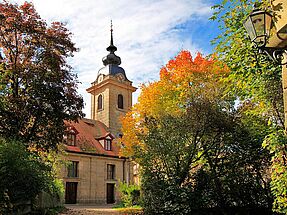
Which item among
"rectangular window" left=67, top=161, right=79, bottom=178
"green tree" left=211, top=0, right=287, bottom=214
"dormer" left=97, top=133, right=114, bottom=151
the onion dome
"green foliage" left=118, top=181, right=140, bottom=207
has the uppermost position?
Result: the onion dome

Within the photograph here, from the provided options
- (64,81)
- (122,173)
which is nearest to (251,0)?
(64,81)

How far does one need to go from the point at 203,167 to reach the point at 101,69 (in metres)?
30.1

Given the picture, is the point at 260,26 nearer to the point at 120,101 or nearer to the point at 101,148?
the point at 101,148

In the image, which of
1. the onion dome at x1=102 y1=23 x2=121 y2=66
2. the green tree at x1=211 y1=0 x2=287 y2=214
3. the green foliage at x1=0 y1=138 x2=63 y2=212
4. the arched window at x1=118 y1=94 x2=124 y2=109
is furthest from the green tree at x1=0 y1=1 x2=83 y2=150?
the onion dome at x1=102 y1=23 x2=121 y2=66

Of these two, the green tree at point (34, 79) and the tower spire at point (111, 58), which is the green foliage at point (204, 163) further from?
the tower spire at point (111, 58)

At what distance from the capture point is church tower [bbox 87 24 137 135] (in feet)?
123

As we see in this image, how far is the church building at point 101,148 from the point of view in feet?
92.5

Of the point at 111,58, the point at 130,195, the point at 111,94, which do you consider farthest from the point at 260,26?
the point at 111,58

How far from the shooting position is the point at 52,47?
1338 cm

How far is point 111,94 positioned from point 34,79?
83.8 feet

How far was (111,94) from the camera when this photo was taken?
125ft

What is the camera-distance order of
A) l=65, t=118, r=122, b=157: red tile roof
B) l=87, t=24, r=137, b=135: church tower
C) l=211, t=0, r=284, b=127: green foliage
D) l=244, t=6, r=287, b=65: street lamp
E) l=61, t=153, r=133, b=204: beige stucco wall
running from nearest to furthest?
1. l=244, t=6, r=287, b=65: street lamp
2. l=211, t=0, r=284, b=127: green foliage
3. l=61, t=153, r=133, b=204: beige stucco wall
4. l=65, t=118, r=122, b=157: red tile roof
5. l=87, t=24, r=137, b=135: church tower

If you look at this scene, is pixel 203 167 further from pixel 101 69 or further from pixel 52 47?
pixel 101 69

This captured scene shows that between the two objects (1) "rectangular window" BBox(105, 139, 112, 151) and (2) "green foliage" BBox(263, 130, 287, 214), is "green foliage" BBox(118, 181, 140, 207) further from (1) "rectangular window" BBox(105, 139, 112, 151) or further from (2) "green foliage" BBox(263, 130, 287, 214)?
(2) "green foliage" BBox(263, 130, 287, 214)
